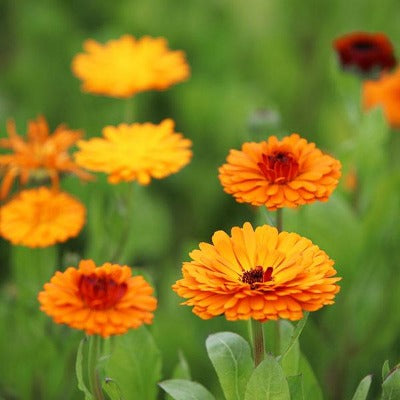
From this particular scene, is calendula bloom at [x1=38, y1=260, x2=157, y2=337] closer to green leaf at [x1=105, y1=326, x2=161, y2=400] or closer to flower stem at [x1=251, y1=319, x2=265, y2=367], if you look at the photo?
flower stem at [x1=251, y1=319, x2=265, y2=367]

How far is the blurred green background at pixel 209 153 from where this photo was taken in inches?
43.1

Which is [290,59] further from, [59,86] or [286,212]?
[286,212]

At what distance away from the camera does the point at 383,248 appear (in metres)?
1.21

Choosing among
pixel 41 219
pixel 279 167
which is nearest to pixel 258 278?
pixel 279 167

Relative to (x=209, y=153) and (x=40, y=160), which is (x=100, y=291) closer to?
(x=40, y=160)

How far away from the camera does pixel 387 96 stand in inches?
55.0

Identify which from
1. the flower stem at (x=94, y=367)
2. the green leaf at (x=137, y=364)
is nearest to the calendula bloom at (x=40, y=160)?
the green leaf at (x=137, y=364)

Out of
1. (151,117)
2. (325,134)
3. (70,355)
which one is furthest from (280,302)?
(151,117)

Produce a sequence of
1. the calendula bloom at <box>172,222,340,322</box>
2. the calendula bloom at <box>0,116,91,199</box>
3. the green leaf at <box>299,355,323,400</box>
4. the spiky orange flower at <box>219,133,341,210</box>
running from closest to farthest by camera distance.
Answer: the calendula bloom at <box>172,222,340,322</box>, the spiky orange flower at <box>219,133,341,210</box>, the green leaf at <box>299,355,323,400</box>, the calendula bloom at <box>0,116,91,199</box>

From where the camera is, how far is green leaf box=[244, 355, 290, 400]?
0.69 m

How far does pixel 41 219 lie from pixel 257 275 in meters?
0.35

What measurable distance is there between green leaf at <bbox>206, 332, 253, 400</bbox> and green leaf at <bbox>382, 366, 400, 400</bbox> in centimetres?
11

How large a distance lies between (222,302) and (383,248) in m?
0.62

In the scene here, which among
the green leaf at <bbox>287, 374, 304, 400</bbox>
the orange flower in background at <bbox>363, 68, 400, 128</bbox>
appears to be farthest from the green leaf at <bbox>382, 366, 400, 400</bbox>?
the orange flower in background at <bbox>363, 68, 400, 128</bbox>
